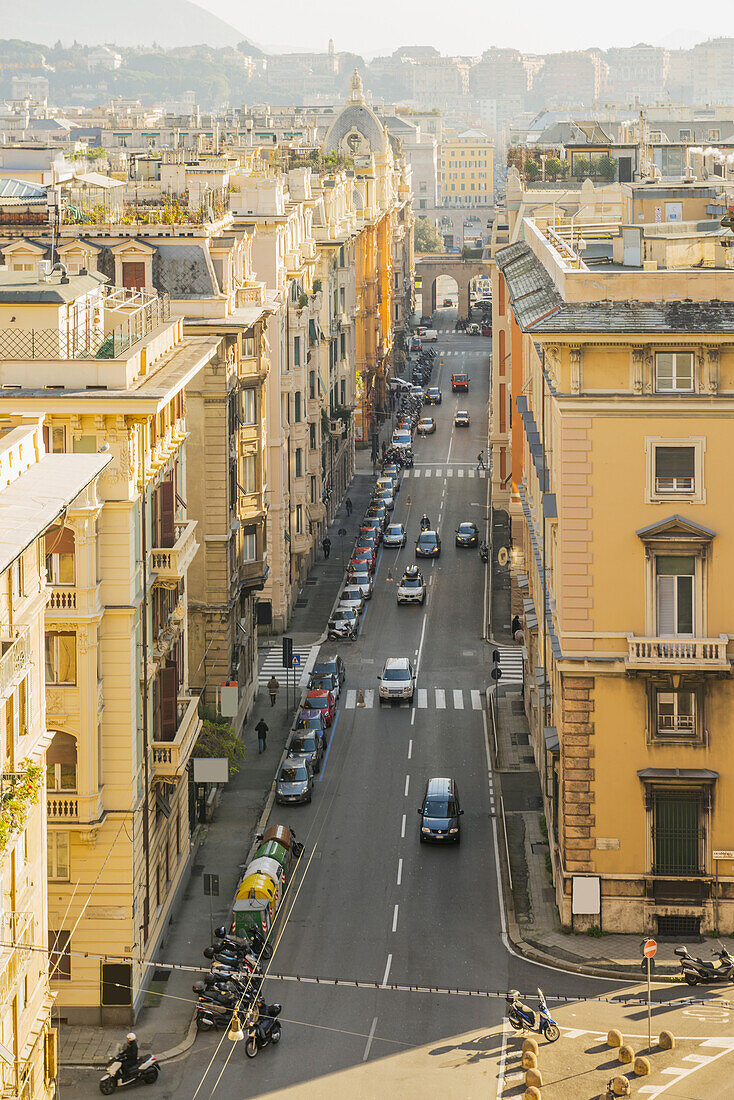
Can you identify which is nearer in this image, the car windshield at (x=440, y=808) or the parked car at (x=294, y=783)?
the car windshield at (x=440, y=808)

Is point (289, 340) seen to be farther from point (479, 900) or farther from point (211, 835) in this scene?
point (479, 900)

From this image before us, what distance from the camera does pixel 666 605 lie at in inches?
2190

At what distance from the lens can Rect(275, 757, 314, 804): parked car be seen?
70.9m

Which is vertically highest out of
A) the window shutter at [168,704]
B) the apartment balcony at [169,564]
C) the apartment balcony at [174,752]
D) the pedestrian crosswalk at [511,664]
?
the apartment balcony at [169,564]

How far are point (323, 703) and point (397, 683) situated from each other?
437 cm

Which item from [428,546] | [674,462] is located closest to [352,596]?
[428,546]

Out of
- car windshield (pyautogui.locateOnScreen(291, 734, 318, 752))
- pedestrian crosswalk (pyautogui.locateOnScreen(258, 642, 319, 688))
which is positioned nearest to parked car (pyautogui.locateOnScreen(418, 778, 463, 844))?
car windshield (pyautogui.locateOnScreen(291, 734, 318, 752))

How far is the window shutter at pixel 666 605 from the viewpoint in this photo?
55531 millimetres

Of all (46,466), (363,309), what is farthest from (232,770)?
(363,309)

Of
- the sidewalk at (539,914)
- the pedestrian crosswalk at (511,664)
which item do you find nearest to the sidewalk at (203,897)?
the sidewalk at (539,914)

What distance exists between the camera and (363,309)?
162500mm

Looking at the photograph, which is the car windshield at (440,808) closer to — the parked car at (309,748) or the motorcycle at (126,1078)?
the parked car at (309,748)

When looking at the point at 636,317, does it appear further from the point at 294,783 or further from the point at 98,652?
the point at 294,783

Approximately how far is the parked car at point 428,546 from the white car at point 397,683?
30.1m
